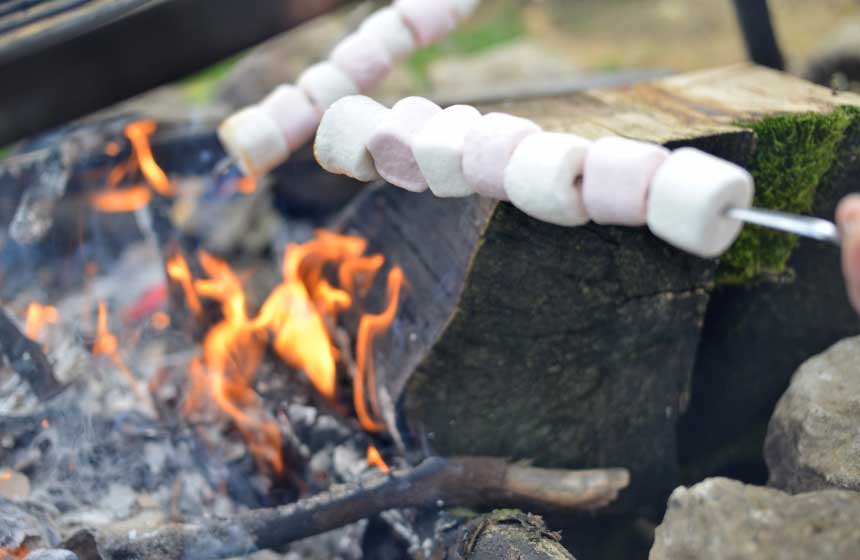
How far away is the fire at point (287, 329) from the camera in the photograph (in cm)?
310

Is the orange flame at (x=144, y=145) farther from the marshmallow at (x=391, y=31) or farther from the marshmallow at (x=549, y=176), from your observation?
the marshmallow at (x=549, y=176)

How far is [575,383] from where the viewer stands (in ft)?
9.13

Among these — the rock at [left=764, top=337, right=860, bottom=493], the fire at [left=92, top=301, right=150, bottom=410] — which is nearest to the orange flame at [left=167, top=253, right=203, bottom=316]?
the fire at [left=92, top=301, right=150, bottom=410]

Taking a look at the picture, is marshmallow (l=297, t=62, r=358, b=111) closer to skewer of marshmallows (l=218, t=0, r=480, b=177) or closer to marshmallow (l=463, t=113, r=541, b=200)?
skewer of marshmallows (l=218, t=0, r=480, b=177)

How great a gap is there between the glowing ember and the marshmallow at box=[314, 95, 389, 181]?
1092 millimetres

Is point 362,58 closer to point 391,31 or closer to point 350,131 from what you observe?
point 391,31

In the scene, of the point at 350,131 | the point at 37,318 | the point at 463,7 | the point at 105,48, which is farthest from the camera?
the point at 37,318

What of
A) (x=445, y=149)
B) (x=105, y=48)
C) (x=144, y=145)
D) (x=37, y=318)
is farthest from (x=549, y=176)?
(x=144, y=145)

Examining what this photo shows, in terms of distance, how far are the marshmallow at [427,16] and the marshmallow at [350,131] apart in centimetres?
97

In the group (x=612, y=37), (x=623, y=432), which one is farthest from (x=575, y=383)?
(x=612, y=37)

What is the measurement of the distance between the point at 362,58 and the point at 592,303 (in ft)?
4.78

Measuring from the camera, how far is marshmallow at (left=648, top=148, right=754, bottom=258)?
67.9 inches

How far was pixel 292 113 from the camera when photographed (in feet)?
10.3

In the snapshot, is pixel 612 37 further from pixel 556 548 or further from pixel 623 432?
pixel 556 548
